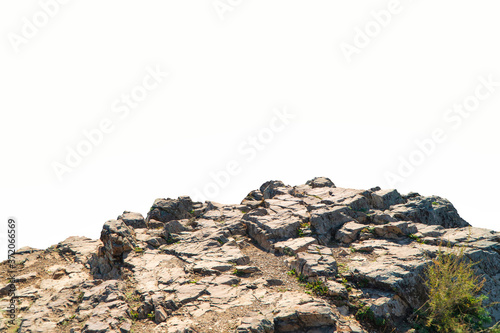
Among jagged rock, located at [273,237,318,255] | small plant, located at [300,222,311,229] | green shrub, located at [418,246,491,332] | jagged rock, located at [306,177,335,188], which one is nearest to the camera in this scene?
green shrub, located at [418,246,491,332]

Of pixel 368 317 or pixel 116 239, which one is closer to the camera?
pixel 368 317

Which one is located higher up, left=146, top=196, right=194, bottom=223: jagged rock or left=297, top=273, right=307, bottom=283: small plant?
left=146, top=196, right=194, bottom=223: jagged rock

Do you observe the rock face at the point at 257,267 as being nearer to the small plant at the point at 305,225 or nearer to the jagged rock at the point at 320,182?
the small plant at the point at 305,225

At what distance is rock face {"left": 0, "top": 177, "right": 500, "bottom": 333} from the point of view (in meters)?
13.2

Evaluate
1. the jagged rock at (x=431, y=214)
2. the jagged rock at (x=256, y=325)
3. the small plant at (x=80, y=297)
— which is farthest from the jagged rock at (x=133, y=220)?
the jagged rock at (x=431, y=214)

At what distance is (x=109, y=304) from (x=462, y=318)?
14328 mm

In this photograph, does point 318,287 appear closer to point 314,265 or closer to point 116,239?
point 314,265

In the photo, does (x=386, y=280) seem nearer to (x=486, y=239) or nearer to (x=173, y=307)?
(x=486, y=239)

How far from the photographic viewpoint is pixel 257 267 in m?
17.0

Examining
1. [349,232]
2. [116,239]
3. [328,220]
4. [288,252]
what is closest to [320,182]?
[328,220]

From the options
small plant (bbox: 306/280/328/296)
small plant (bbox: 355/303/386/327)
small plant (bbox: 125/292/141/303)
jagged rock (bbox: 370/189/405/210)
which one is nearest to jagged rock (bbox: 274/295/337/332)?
small plant (bbox: 355/303/386/327)

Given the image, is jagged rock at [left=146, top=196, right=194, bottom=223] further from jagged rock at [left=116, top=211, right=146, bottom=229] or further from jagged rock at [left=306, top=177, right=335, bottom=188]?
jagged rock at [left=306, top=177, right=335, bottom=188]

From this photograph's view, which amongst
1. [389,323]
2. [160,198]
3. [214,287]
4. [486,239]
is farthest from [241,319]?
[160,198]

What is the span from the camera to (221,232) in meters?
21.0
